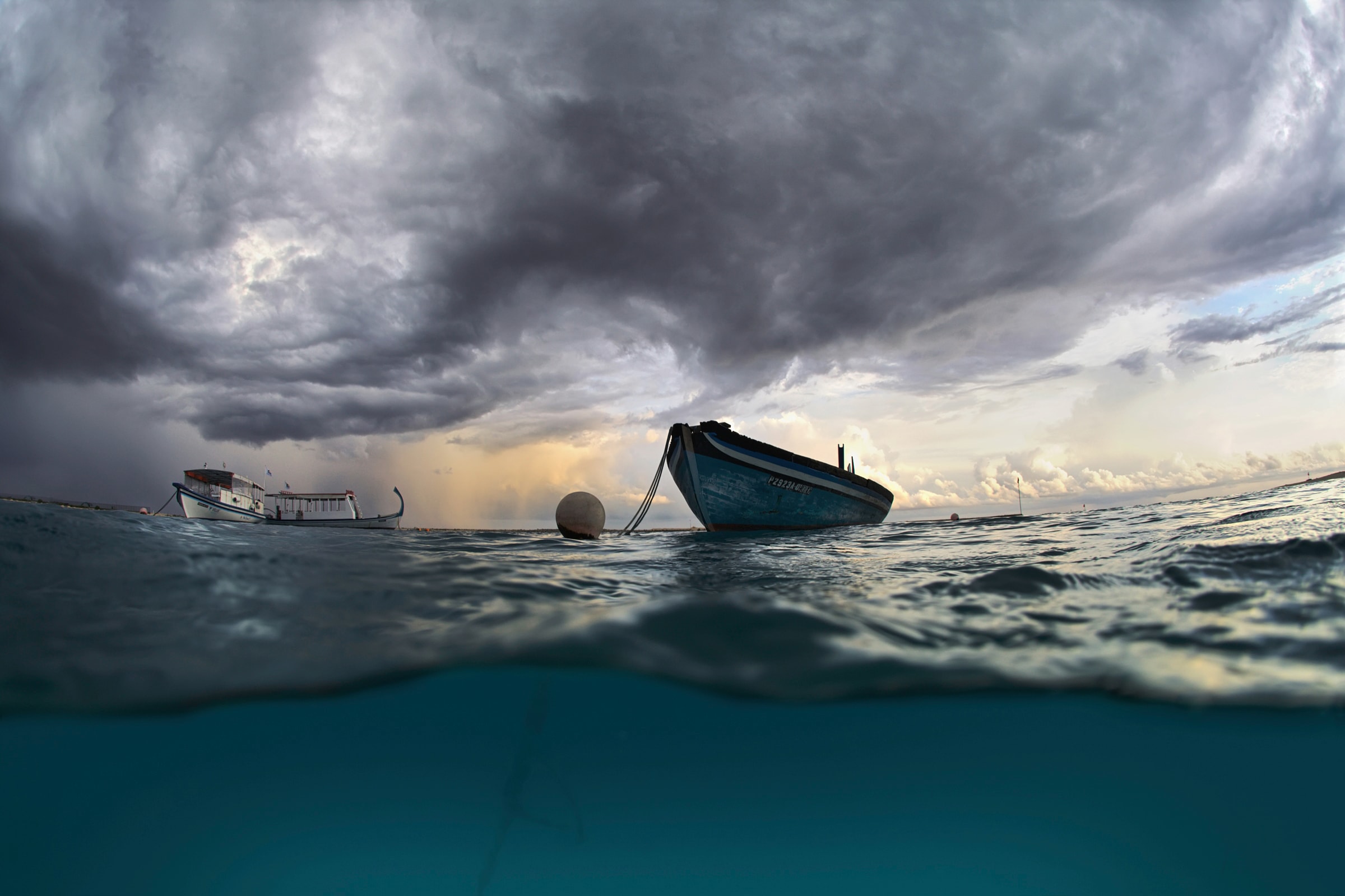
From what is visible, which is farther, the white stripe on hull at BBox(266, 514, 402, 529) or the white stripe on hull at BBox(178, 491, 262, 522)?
the white stripe on hull at BBox(266, 514, 402, 529)

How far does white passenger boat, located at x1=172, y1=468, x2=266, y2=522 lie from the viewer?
32.2 metres

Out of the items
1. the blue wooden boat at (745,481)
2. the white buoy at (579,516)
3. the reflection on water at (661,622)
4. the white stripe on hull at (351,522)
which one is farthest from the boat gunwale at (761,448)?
the white stripe on hull at (351,522)

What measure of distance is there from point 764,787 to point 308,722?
3.96 meters

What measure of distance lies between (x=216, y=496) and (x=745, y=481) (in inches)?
1326

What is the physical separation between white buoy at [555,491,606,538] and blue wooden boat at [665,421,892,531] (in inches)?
236

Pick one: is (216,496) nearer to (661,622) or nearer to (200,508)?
(200,508)

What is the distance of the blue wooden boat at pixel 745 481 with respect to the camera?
22.6 meters

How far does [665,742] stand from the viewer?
4672mm

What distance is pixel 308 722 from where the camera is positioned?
457 cm

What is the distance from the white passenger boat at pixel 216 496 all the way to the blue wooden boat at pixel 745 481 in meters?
27.1

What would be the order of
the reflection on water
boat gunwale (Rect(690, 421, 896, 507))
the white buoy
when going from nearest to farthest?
the reflection on water → the white buoy → boat gunwale (Rect(690, 421, 896, 507))

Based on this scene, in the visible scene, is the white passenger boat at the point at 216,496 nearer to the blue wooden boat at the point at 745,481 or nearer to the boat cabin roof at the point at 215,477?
the boat cabin roof at the point at 215,477

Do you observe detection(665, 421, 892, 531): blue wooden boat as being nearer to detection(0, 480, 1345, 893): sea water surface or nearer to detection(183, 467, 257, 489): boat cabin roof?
detection(0, 480, 1345, 893): sea water surface

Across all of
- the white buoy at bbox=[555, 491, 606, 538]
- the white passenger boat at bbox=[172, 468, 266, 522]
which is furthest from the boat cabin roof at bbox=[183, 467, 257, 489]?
the white buoy at bbox=[555, 491, 606, 538]
